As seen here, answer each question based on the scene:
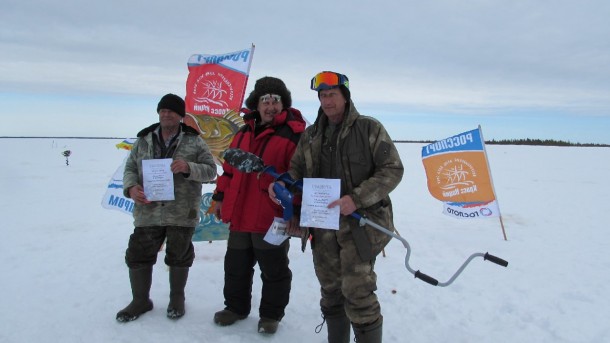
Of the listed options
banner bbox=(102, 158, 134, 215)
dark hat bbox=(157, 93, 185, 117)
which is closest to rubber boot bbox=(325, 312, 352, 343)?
dark hat bbox=(157, 93, 185, 117)

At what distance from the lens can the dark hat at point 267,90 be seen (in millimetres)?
3084

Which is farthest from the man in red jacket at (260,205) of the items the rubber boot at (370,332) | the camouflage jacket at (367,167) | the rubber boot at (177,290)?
the rubber boot at (370,332)

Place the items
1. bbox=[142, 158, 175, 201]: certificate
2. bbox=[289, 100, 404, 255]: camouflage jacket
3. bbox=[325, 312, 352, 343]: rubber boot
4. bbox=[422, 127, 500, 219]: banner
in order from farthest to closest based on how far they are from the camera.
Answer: bbox=[422, 127, 500, 219]: banner, bbox=[142, 158, 175, 201]: certificate, bbox=[325, 312, 352, 343]: rubber boot, bbox=[289, 100, 404, 255]: camouflage jacket

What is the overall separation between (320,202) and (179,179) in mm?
1484

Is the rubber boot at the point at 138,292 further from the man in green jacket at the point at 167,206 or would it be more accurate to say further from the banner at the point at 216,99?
the banner at the point at 216,99

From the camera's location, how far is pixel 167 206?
3.28 metres

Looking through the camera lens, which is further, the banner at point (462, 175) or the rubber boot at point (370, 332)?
the banner at point (462, 175)

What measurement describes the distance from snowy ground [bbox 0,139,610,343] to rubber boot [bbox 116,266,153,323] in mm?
76

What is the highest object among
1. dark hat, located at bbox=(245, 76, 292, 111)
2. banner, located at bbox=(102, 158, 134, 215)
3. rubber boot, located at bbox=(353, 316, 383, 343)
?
dark hat, located at bbox=(245, 76, 292, 111)

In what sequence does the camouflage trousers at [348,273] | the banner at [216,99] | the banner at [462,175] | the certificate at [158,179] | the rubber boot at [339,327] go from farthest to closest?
the banner at [462,175], the banner at [216,99], the certificate at [158,179], the rubber boot at [339,327], the camouflage trousers at [348,273]

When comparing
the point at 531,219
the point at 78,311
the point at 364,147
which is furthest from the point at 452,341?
the point at 531,219

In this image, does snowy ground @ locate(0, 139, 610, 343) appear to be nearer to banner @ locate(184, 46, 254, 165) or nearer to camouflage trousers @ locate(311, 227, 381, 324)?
camouflage trousers @ locate(311, 227, 381, 324)

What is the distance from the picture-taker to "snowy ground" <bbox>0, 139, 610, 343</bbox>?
125 inches

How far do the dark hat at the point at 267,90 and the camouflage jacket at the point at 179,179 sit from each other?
2.16 ft
